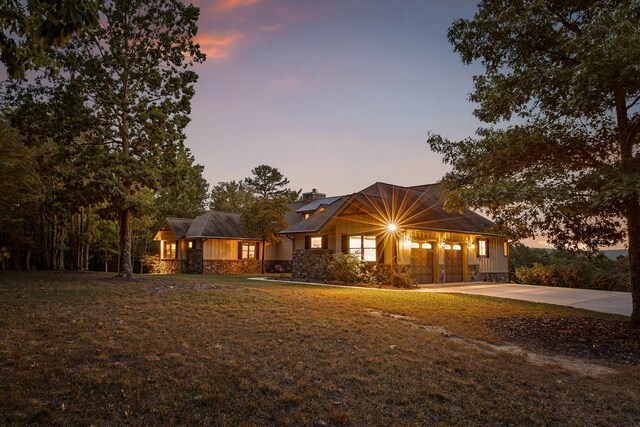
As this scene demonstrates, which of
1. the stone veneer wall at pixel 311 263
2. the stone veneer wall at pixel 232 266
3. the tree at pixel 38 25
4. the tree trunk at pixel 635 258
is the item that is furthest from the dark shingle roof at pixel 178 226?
the tree trunk at pixel 635 258

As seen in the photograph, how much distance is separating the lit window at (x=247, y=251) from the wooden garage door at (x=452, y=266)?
629 inches

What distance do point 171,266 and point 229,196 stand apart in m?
21.1

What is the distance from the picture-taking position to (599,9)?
26.3ft

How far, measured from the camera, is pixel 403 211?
1914 centimetres

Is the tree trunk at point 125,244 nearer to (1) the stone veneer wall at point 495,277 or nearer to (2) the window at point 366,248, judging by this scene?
(2) the window at point 366,248

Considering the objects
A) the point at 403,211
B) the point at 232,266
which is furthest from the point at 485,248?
the point at 232,266

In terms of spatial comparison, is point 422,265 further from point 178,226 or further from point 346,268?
point 178,226

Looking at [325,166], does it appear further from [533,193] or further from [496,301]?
[533,193]

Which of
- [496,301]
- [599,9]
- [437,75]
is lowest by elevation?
[496,301]

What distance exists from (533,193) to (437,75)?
8.48 meters

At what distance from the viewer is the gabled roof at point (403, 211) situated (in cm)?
1842

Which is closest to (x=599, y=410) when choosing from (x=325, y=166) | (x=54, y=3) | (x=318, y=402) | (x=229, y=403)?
(x=318, y=402)

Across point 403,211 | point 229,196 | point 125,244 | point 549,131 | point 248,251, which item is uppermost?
point 229,196

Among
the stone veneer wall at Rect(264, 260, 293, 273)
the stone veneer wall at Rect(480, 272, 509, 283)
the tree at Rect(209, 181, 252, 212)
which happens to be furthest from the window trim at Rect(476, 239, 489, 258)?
the tree at Rect(209, 181, 252, 212)
